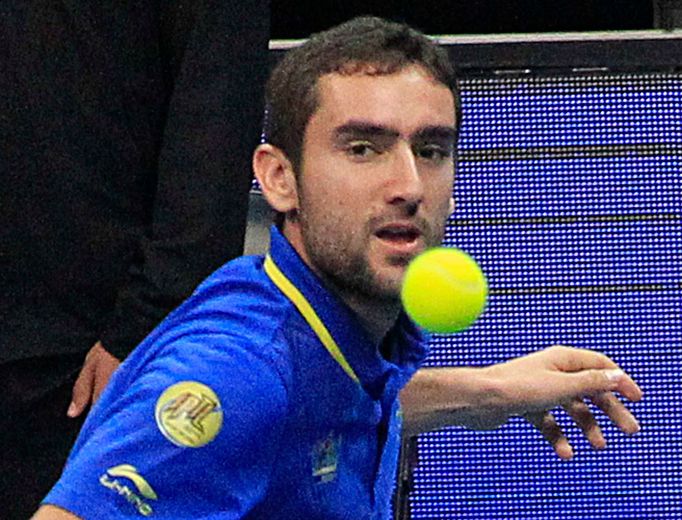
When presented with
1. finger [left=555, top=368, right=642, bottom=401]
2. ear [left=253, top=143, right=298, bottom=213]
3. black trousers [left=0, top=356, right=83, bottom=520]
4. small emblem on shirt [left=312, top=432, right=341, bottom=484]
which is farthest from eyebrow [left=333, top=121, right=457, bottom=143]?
black trousers [left=0, top=356, right=83, bottom=520]

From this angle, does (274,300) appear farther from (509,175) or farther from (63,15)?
(509,175)

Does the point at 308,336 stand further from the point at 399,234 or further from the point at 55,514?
the point at 55,514

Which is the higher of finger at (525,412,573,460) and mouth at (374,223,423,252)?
mouth at (374,223,423,252)

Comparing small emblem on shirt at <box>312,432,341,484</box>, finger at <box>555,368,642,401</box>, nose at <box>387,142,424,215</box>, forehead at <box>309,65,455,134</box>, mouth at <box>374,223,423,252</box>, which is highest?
forehead at <box>309,65,455,134</box>

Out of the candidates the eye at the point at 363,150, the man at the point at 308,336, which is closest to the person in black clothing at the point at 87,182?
the man at the point at 308,336

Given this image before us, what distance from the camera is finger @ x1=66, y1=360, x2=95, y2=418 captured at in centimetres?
263

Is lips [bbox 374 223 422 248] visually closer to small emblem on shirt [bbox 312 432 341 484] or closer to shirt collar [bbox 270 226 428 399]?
shirt collar [bbox 270 226 428 399]

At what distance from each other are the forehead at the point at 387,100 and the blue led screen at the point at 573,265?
0.85m

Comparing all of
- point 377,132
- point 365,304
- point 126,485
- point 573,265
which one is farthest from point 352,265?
point 573,265

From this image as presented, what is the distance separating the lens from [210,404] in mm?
1768

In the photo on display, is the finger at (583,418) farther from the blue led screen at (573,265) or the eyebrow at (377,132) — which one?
the eyebrow at (377,132)

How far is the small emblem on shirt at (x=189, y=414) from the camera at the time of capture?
1737 mm

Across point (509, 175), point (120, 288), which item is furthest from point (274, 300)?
point (509, 175)

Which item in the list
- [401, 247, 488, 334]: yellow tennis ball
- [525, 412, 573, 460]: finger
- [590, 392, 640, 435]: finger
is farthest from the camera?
[525, 412, 573, 460]: finger
